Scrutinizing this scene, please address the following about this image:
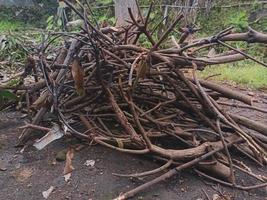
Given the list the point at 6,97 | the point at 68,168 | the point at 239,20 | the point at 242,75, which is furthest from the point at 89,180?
the point at 239,20

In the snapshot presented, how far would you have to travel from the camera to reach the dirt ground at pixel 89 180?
78.5 inches

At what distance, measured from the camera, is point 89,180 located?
2078 mm

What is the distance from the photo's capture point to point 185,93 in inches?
94.5

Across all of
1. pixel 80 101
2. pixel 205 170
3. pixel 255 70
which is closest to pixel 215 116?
pixel 205 170

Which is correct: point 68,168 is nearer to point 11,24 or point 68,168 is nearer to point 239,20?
point 239,20

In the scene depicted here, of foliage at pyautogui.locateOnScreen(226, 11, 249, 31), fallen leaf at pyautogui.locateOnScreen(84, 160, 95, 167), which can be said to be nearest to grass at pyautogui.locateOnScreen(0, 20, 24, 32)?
foliage at pyautogui.locateOnScreen(226, 11, 249, 31)

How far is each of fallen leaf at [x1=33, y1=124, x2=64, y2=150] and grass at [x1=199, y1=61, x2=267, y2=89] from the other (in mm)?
2588

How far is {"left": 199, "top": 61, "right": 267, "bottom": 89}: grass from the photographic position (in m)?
4.76

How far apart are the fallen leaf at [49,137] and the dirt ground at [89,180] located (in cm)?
6

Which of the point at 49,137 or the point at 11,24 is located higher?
the point at 49,137

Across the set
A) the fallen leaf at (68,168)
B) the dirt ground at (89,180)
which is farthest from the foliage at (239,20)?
the fallen leaf at (68,168)

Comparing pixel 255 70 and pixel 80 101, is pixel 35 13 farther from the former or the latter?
pixel 80 101

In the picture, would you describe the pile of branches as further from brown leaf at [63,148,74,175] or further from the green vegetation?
the green vegetation

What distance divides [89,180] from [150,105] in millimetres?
614
